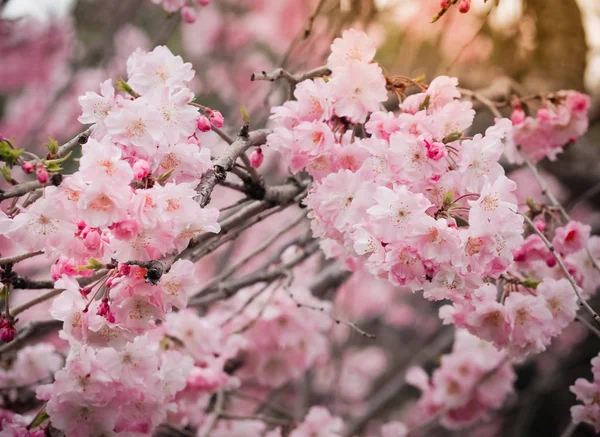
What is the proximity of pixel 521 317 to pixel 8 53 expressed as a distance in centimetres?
437

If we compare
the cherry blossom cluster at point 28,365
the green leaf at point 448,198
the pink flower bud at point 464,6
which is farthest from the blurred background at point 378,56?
the cherry blossom cluster at point 28,365

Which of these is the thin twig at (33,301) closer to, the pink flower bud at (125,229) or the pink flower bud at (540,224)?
the pink flower bud at (125,229)

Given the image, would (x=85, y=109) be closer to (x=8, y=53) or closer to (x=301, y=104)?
(x=301, y=104)

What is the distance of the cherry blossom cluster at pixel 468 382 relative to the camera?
2.29 meters

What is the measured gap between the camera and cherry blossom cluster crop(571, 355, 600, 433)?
4.70 feet

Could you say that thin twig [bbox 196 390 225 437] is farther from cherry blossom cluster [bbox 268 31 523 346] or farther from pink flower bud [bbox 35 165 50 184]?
pink flower bud [bbox 35 165 50 184]

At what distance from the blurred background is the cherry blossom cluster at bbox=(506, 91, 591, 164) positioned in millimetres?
302

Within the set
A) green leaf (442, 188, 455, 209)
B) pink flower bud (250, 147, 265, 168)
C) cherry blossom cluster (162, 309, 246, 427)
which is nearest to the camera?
green leaf (442, 188, 455, 209)

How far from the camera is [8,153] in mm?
974

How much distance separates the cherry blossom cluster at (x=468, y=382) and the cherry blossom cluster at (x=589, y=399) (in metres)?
0.72

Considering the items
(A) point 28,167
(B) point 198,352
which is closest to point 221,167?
(A) point 28,167

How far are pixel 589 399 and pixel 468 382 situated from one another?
90 cm

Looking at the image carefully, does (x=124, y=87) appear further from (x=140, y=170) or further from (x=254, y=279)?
(x=254, y=279)

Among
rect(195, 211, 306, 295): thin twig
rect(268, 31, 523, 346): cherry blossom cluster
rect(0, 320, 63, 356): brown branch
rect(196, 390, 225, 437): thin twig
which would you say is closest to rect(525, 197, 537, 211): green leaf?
rect(268, 31, 523, 346): cherry blossom cluster
